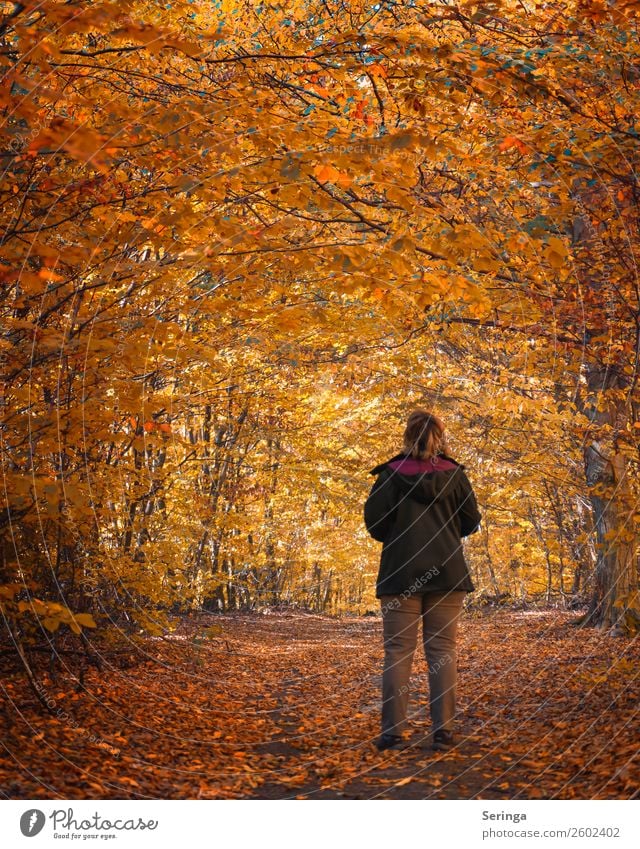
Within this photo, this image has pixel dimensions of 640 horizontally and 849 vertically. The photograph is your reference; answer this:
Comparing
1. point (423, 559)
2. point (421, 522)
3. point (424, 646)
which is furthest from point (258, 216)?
point (424, 646)

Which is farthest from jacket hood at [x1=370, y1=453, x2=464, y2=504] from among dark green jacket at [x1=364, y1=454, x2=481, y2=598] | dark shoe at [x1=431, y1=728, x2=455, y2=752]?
dark shoe at [x1=431, y1=728, x2=455, y2=752]

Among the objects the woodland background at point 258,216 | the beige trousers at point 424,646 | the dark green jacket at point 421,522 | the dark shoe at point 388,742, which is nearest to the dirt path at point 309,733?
the dark shoe at point 388,742

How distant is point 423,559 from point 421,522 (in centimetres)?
27

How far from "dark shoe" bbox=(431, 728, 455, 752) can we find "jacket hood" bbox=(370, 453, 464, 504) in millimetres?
1650

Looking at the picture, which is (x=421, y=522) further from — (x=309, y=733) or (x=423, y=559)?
(x=309, y=733)

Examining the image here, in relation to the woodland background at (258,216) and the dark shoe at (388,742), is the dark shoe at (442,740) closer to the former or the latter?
the dark shoe at (388,742)

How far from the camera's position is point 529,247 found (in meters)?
7.33

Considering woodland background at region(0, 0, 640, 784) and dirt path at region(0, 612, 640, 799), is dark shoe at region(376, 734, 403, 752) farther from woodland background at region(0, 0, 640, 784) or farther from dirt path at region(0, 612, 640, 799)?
woodland background at region(0, 0, 640, 784)

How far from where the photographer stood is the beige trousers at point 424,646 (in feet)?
18.0

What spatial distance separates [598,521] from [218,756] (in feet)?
22.9

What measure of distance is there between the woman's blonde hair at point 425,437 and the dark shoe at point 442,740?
1955 mm

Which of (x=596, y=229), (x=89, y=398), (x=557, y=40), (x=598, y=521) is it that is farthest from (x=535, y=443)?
(x=89, y=398)

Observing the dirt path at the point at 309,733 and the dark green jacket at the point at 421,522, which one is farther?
the dark green jacket at the point at 421,522

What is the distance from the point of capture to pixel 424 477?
18.2 ft
